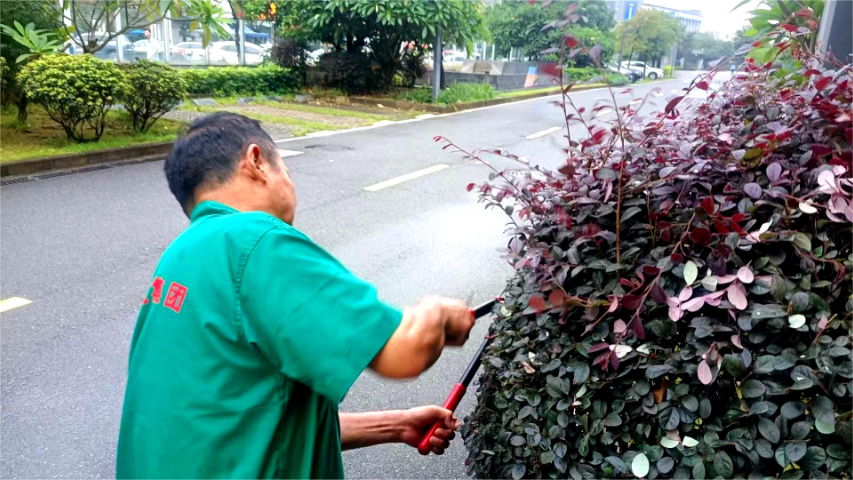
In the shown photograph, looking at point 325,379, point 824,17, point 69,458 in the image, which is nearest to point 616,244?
point 325,379

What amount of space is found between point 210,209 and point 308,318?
39cm

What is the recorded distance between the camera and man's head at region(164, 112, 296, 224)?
1495 millimetres

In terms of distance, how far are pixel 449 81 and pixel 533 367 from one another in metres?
24.2

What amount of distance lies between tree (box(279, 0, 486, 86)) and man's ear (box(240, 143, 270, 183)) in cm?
1594

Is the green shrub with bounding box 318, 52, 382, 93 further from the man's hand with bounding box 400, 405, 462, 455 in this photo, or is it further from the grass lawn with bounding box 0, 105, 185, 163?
the man's hand with bounding box 400, 405, 462, 455

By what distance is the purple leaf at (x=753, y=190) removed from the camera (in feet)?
5.26

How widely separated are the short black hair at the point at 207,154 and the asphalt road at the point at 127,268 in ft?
5.12

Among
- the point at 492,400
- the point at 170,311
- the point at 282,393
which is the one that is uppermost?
the point at 170,311

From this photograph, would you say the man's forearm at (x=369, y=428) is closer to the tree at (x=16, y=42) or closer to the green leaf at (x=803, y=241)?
the green leaf at (x=803, y=241)

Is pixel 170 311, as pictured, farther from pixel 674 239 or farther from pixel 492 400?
pixel 674 239

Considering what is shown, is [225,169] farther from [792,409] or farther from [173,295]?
[792,409]

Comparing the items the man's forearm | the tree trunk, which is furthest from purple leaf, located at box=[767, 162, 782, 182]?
the tree trunk

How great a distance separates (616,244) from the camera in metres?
1.68

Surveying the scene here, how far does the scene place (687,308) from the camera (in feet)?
4.87
